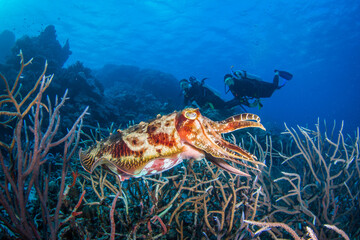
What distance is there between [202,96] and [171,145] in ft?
26.3

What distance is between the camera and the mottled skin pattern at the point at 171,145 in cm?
192

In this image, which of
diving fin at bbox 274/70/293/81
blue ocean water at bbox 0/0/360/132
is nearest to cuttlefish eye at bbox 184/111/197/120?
diving fin at bbox 274/70/293/81

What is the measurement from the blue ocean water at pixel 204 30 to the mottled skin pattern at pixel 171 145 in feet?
88.3

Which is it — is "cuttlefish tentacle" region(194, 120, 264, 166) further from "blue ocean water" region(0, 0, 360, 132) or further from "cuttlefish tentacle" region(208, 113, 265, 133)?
"blue ocean water" region(0, 0, 360, 132)

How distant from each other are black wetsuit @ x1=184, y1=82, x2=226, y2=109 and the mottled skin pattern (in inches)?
303

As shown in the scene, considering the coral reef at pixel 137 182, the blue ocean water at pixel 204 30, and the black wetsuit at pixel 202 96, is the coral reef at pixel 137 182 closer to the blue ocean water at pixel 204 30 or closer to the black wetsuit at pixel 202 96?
the black wetsuit at pixel 202 96

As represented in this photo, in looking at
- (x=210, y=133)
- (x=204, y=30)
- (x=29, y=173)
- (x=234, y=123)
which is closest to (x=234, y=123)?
(x=234, y=123)

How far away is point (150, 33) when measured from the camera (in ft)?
121

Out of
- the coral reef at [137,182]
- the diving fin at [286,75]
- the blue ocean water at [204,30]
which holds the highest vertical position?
the blue ocean water at [204,30]

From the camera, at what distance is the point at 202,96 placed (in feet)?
32.0

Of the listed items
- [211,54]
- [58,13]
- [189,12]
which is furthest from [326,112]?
[58,13]

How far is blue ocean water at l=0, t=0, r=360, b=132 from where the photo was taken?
29.3 meters

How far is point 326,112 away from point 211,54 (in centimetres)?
10443

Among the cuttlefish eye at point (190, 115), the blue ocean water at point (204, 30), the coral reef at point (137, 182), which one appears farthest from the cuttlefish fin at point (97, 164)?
the blue ocean water at point (204, 30)
